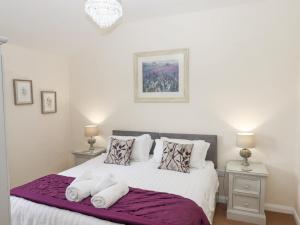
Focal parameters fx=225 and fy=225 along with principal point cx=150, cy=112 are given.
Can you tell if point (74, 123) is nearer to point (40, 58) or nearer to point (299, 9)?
point (40, 58)

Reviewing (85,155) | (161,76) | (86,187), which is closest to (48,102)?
(85,155)

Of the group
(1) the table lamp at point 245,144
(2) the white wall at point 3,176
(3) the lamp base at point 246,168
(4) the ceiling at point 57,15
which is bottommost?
(3) the lamp base at point 246,168

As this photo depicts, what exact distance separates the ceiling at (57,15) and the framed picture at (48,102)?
0.78 metres

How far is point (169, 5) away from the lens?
3082 millimetres

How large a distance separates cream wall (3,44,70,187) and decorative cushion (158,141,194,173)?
2.17 m

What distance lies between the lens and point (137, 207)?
6.22 ft

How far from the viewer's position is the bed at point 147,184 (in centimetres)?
187

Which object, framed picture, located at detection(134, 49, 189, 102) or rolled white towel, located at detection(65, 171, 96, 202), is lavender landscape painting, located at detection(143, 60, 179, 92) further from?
rolled white towel, located at detection(65, 171, 96, 202)

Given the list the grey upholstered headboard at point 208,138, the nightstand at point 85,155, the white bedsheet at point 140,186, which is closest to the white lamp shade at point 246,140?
the grey upholstered headboard at point 208,138

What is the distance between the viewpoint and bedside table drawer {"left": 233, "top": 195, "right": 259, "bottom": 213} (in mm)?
2781

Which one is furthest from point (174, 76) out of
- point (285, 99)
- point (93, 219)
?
point (93, 219)

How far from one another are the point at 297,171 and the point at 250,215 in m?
0.81

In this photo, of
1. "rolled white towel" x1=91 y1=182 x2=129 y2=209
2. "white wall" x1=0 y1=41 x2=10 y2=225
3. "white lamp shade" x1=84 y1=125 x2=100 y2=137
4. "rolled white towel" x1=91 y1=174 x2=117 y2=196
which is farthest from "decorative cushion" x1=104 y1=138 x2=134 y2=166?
"white wall" x1=0 y1=41 x2=10 y2=225

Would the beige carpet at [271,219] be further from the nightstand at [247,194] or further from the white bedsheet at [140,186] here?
the white bedsheet at [140,186]
